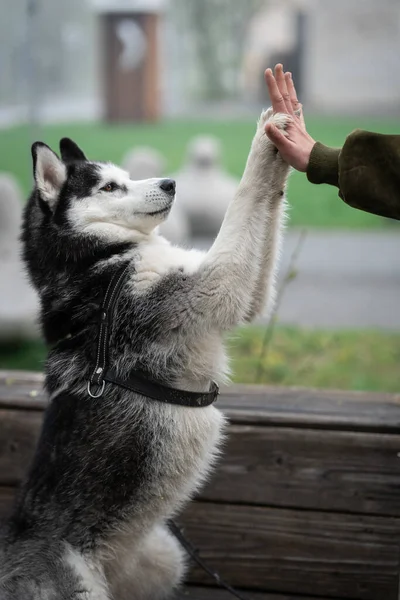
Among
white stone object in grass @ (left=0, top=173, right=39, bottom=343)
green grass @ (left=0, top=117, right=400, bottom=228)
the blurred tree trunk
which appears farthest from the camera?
the blurred tree trunk

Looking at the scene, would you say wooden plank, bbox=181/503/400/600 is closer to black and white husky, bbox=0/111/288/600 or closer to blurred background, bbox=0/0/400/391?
black and white husky, bbox=0/111/288/600

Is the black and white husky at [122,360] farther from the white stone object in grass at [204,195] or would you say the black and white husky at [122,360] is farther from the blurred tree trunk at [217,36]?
the blurred tree trunk at [217,36]

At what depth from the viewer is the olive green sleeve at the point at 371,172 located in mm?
2346

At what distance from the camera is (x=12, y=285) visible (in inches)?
275

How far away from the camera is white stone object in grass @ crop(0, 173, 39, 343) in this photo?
6.80 metres

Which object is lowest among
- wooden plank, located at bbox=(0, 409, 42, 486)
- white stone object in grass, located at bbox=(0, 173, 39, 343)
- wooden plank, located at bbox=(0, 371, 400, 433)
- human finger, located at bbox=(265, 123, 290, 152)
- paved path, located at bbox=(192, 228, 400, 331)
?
paved path, located at bbox=(192, 228, 400, 331)

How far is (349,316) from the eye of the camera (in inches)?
322

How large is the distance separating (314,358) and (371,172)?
14.2 feet

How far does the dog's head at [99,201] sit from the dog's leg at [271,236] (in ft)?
1.17

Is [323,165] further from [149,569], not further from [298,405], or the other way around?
[149,569]

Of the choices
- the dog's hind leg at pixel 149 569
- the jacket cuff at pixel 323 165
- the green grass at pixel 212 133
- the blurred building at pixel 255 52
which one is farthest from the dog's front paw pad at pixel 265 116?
the blurred building at pixel 255 52

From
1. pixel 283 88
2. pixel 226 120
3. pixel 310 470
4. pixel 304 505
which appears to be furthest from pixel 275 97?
pixel 226 120

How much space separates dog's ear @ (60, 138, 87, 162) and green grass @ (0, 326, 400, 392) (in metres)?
2.71

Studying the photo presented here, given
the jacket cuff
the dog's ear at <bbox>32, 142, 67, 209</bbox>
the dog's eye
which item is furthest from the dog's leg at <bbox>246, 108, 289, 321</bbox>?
the dog's ear at <bbox>32, 142, 67, 209</bbox>
